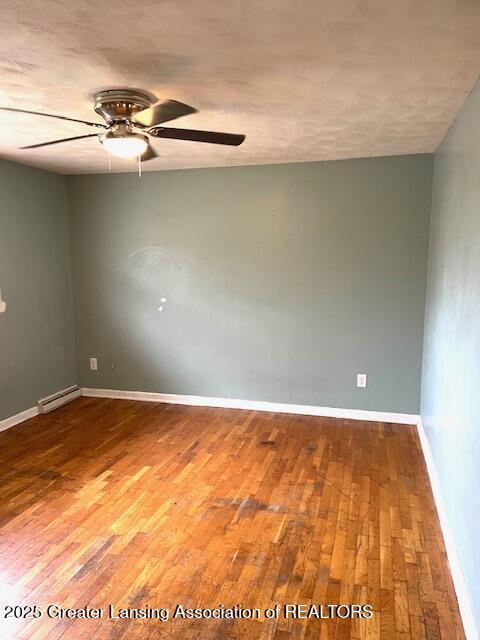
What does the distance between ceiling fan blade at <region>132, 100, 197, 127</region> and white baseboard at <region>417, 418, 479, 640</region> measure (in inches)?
100

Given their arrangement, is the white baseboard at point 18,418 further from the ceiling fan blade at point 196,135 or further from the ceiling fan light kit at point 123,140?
the ceiling fan blade at point 196,135

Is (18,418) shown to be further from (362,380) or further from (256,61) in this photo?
(256,61)

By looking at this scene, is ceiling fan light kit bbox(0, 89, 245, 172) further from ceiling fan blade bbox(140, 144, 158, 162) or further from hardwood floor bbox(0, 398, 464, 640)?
hardwood floor bbox(0, 398, 464, 640)

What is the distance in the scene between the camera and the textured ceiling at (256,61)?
4.69 feet

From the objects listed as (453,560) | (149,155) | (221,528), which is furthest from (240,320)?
(453,560)

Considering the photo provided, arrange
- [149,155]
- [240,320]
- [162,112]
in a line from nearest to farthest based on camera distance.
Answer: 1. [162,112]
2. [149,155]
3. [240,320]

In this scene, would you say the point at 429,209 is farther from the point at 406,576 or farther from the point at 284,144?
the point at 406,576

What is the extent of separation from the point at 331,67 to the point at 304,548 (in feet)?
7.33

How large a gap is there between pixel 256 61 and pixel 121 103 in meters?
0.77

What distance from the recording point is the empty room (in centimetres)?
178

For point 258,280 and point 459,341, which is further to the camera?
point 258,280

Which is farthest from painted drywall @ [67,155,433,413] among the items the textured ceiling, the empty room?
the textured ceiling

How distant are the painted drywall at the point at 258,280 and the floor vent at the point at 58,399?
17 cm

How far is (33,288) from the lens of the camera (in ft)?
13.5
